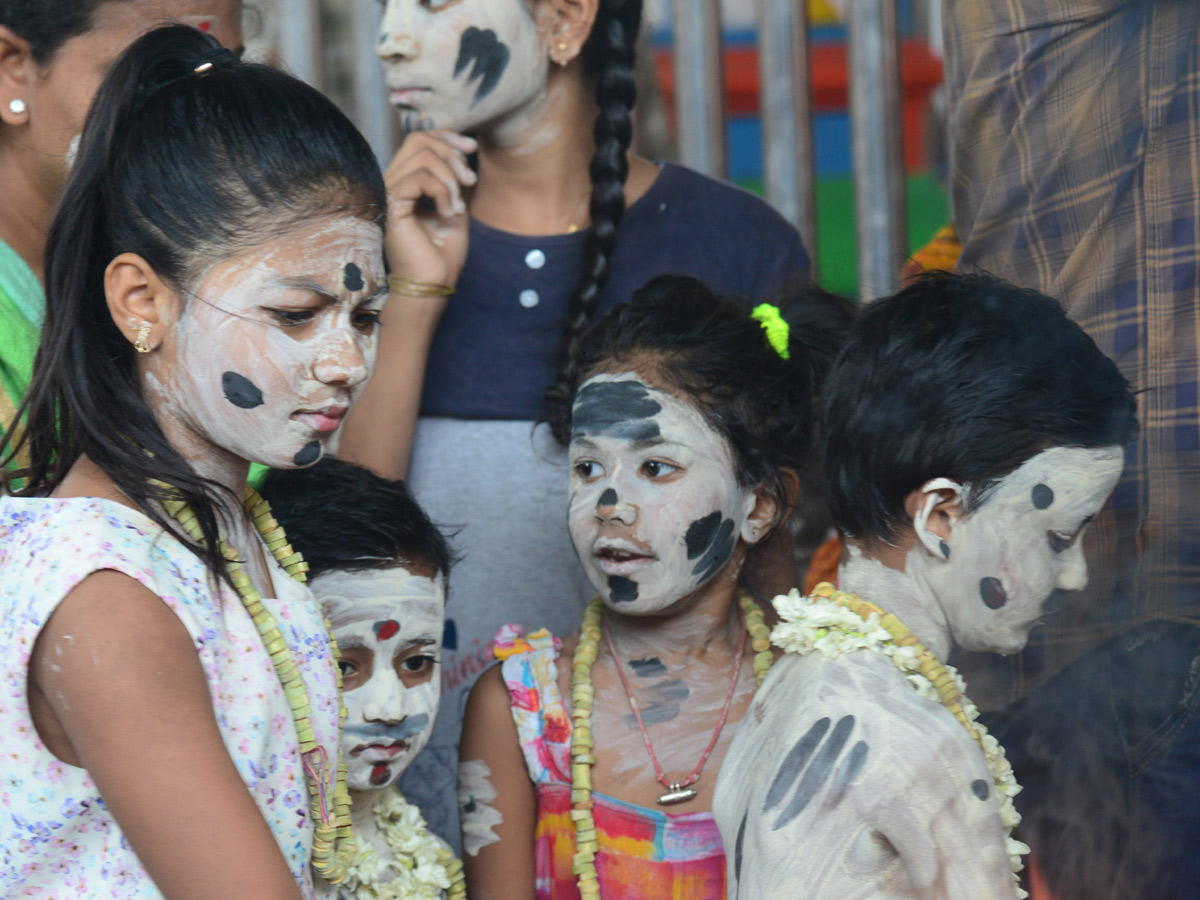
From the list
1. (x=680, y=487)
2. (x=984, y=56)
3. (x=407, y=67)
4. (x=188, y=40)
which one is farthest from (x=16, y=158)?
(x=984, y=56)

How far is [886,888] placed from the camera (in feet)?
4.30

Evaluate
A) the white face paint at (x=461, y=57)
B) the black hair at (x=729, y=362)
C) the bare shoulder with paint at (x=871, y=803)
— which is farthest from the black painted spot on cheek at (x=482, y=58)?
the bare shoulder with paint at (x=871, y=803)

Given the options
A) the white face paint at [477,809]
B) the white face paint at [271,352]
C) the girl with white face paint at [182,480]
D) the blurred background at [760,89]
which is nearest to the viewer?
the girl with white face paint at [182,480]

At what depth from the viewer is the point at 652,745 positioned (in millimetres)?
1719

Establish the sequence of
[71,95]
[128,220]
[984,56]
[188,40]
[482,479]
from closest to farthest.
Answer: [128,220] < [188,40] < [71,95] < [984,56] < [482,479]

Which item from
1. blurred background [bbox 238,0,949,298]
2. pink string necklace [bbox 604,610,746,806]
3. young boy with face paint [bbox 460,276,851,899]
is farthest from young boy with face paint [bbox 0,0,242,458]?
blurred background [bbox 238,0,949,298]

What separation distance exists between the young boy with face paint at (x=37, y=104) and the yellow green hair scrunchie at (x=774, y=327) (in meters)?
0.85

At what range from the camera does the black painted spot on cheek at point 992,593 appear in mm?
1420

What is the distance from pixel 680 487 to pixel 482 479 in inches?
17.8

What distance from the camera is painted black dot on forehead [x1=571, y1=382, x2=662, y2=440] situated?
1690 millimetres

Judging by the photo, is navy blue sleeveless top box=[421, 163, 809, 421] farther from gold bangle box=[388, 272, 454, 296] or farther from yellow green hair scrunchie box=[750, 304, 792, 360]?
yellow green hair scrunchie box=[750, 304, 792, 360]

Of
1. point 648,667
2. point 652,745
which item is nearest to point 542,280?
point 648,667

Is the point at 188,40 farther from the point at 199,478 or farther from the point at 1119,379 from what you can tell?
the point at 1119,379

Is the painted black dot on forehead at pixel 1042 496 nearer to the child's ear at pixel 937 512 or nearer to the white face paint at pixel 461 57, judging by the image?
the child's ear at pixel 937 512
